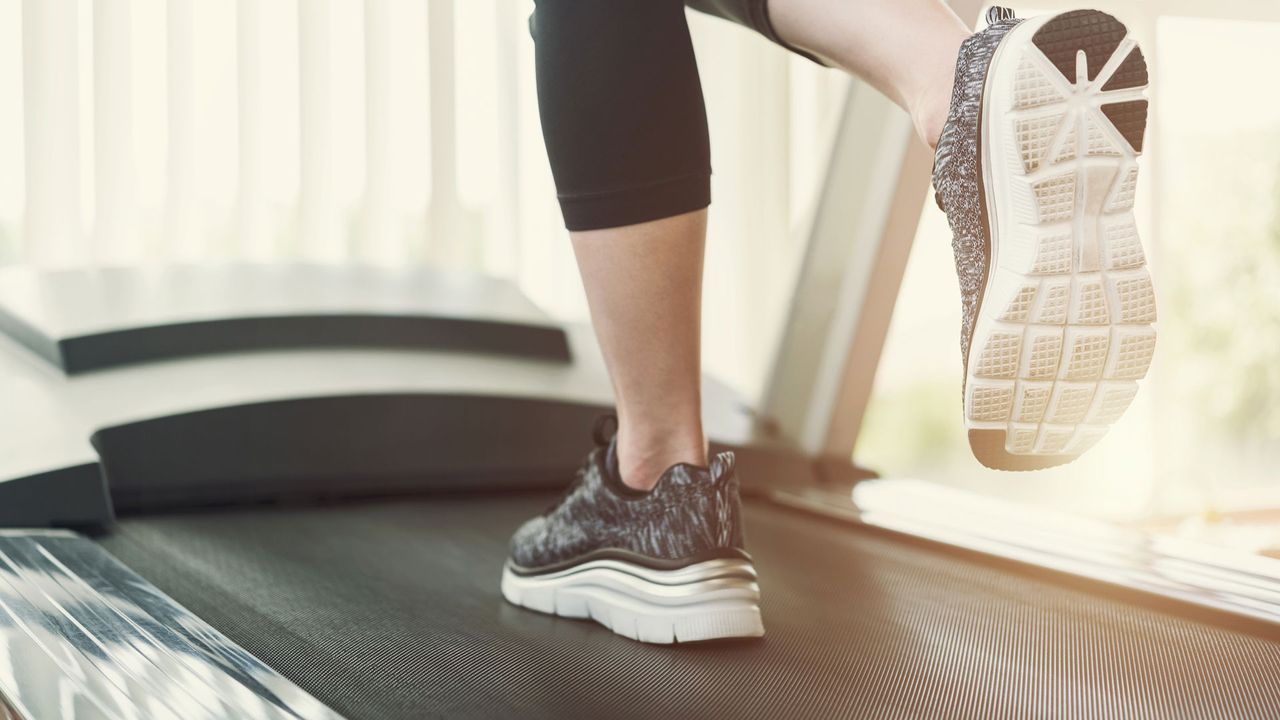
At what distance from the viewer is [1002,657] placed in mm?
891

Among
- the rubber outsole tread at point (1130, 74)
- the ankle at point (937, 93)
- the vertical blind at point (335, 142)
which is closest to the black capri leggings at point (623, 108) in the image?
the ankle at point (937, 93)

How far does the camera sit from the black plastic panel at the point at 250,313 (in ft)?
5.23

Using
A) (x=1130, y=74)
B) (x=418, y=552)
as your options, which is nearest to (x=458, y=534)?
(x=418, y=552)

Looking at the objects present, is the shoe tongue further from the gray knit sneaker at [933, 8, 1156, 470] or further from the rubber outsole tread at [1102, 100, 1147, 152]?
the rubber outsole tread at [1102, 100, 1147, 152]

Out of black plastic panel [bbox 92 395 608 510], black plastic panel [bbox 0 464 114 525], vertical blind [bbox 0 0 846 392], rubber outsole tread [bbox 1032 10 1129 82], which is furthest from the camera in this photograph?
vertical blind [bbox 0 0 846 392]

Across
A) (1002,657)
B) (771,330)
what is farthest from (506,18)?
(1002,657)

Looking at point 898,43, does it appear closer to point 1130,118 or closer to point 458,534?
point 1130,118

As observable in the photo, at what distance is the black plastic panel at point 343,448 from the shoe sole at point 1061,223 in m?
1.12

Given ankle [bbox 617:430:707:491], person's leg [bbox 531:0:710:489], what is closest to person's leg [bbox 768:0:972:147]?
person's leg [bbox 531:0:710:489]

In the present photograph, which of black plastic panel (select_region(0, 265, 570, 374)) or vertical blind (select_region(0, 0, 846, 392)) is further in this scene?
vertical blind (select_region(0, 0, 846, 392))

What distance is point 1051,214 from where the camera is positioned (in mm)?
673

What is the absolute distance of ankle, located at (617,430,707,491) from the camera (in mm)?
901

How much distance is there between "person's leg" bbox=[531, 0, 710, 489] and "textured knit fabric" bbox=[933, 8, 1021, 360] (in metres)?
0.19

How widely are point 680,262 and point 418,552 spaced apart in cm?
61
